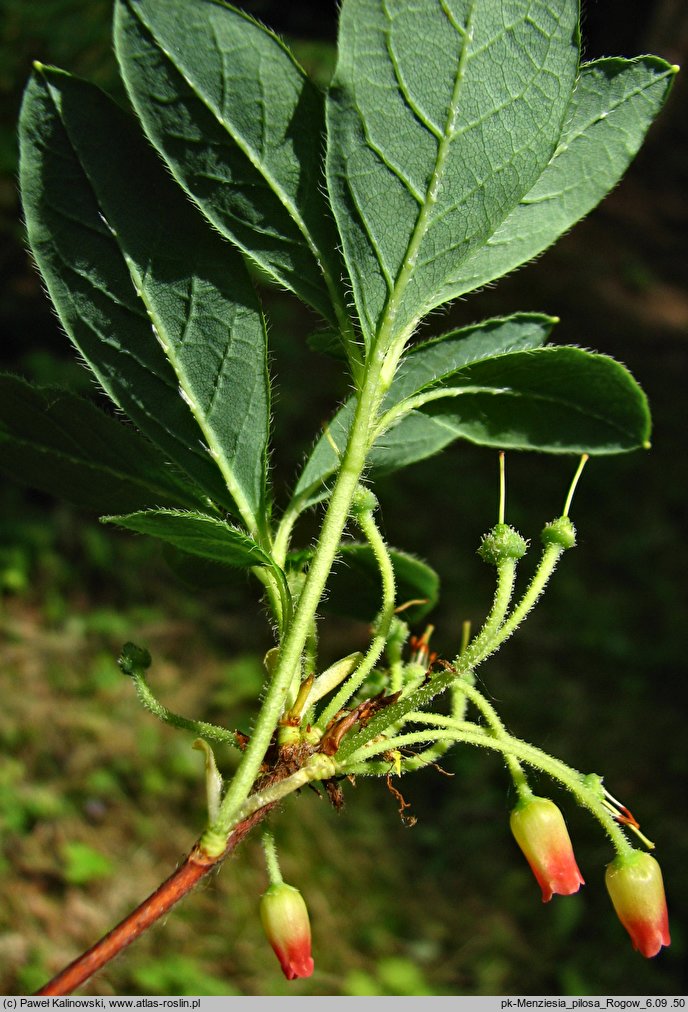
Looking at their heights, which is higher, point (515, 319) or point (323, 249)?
point (323, 249)

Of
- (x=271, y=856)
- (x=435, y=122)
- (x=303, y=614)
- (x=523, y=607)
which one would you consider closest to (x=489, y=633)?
(x=523, y=607)

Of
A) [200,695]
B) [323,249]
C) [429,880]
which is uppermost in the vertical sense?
[323,249]

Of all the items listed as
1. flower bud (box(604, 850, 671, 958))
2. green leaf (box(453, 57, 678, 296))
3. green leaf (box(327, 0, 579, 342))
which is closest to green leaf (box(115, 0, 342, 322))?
green leaf (box(327, 0, 579, 342))

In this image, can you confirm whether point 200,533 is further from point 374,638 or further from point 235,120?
point 235,120

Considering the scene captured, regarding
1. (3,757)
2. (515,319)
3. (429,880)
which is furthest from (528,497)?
(515,319)

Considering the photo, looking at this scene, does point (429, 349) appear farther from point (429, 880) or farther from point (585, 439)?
point (429, 880)
